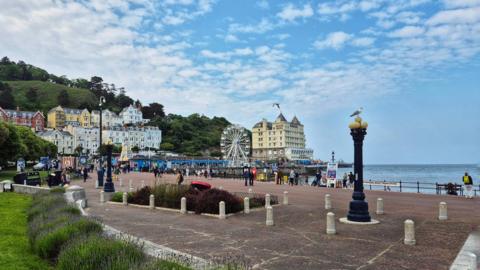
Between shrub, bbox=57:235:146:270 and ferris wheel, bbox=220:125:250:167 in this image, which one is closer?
shrub, bbox=57:235:146:270

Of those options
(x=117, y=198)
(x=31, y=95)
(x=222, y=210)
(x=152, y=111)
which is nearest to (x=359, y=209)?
(x=222, y=210)

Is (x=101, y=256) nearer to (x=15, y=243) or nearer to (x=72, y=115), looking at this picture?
(x=15, y=243)

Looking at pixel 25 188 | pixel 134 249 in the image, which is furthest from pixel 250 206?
pixel 25 188

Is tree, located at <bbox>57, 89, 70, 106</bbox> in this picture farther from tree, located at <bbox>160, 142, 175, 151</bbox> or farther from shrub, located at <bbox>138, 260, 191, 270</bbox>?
shrub, located at <bbox>138, 260, 191, 270</bbox>

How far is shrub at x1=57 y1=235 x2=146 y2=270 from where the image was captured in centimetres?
655

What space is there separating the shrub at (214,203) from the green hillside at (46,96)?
17034cm

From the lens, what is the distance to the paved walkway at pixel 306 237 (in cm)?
885

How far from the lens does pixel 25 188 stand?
23.9 metres

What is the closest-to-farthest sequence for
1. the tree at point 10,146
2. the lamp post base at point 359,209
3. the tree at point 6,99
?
1. the lamp post base at point 359,209
2. the tree at point 10,146
3. the tree at point 6,99

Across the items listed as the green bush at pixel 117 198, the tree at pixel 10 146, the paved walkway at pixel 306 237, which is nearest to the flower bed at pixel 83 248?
the paved walkway at pixel 306 237

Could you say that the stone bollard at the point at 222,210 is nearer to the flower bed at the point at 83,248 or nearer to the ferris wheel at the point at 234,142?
the flower bed at the point at 83,248

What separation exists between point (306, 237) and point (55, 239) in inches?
264

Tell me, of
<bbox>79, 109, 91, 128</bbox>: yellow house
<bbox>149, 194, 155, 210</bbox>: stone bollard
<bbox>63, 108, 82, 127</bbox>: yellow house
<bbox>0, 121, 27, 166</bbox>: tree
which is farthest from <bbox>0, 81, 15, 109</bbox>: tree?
<bbox>149, 194, 155, 210</bbox>: stone bollard

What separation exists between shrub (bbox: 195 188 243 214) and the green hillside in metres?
170
